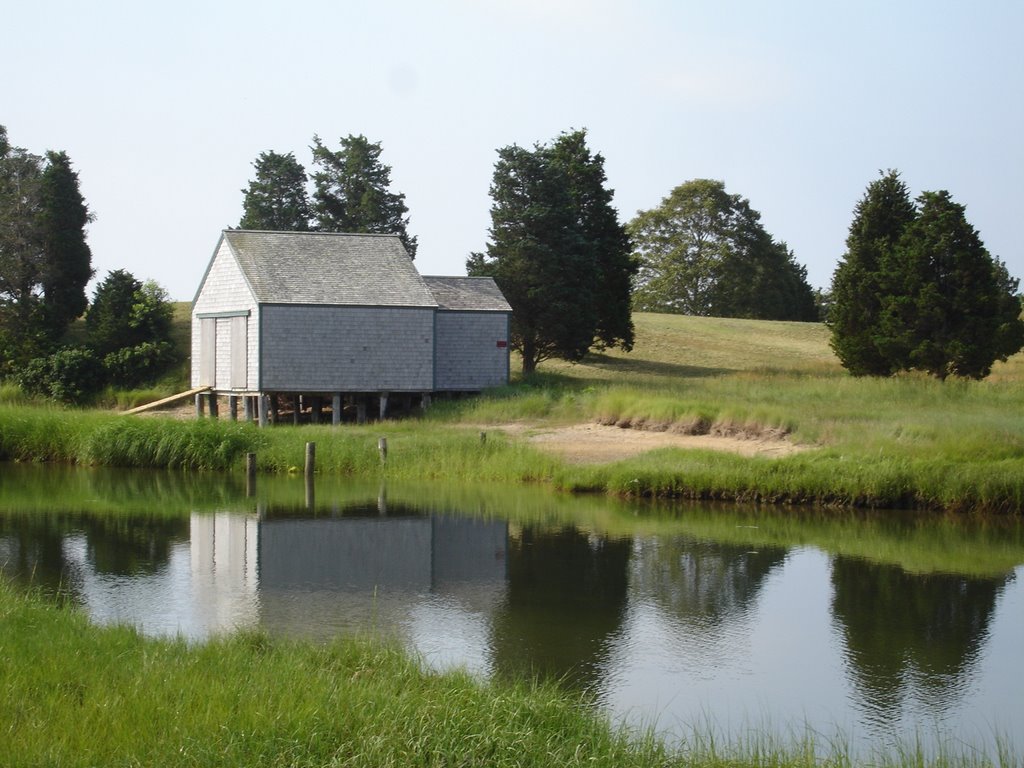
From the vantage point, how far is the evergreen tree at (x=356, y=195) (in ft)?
164

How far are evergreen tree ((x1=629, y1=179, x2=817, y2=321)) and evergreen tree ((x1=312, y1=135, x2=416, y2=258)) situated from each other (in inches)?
1005

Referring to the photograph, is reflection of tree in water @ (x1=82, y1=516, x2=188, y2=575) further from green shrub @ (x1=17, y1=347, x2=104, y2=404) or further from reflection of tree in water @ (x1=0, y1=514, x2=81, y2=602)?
green shrub @ (x1=17, y1=347, x2=104, y2=404)

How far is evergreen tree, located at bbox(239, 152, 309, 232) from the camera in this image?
169 ft

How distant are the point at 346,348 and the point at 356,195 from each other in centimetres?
1728

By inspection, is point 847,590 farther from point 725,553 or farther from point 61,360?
point 61,360

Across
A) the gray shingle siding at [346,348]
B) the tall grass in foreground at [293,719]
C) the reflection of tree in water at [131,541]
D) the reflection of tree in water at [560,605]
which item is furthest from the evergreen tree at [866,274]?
the tall grass in foreground at [293,719]

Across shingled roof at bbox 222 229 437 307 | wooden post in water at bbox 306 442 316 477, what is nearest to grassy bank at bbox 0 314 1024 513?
wooden post in water at bbox 306 442 316 477

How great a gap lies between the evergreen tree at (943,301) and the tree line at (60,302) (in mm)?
25774

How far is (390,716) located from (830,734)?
4.08 metres

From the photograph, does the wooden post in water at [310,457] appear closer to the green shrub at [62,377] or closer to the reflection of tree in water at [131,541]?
the reflection of tree in water at [131,541]

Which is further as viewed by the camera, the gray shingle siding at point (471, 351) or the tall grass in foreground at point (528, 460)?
the gray shingle siding at point (471, 351)

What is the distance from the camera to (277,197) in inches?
2045

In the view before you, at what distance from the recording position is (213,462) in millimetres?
27500

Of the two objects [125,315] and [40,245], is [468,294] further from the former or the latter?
[40,245]
